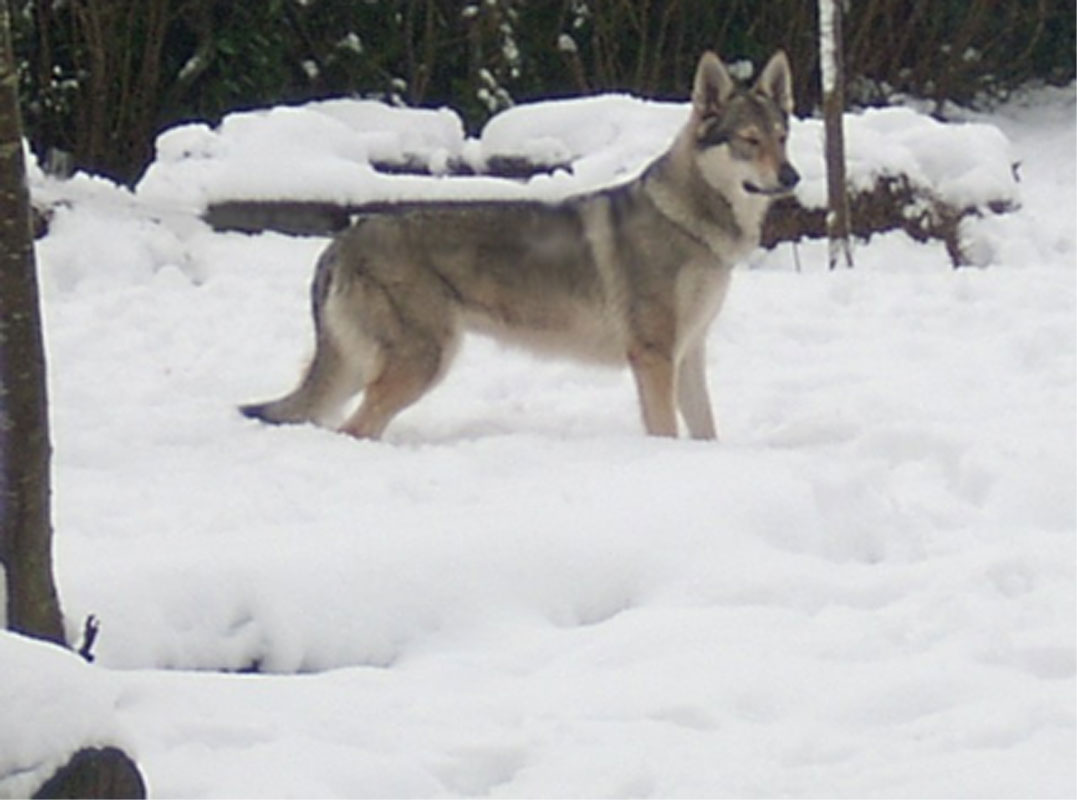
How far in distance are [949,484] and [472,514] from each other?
160cm

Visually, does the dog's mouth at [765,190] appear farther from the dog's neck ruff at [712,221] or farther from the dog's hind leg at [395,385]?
the dog's hind leg at [395,385]

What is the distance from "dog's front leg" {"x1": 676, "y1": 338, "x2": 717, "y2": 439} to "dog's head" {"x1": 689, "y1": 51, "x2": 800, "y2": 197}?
0.65 metres

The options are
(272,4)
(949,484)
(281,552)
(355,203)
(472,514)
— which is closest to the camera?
(281,552)

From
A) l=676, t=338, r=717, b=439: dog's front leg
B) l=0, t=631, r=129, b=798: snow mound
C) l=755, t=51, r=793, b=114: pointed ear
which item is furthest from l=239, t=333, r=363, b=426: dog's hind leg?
l=0, t=631, r=129, b=798: snow mound

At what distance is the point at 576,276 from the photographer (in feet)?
22.2

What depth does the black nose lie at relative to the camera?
22.1ft

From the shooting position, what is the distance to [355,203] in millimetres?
10352

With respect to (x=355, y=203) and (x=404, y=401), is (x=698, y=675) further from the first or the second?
(x=355, y=203)

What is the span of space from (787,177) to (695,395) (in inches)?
35.3

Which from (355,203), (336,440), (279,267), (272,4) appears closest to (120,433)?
(336,440)

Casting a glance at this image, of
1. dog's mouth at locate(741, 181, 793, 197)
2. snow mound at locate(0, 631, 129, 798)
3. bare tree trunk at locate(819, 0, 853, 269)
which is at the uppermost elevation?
snow mound at locate(0, 631, 129, 798)

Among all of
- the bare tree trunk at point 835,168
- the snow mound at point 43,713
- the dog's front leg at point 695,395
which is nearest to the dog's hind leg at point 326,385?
the dog's front leg at point 695,395

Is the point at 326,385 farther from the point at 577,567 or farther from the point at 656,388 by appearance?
the point at 577,567

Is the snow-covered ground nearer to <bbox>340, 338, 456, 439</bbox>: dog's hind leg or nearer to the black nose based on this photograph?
<bbox>340, 338, 456, 439</bbox>: dog's hind leg
